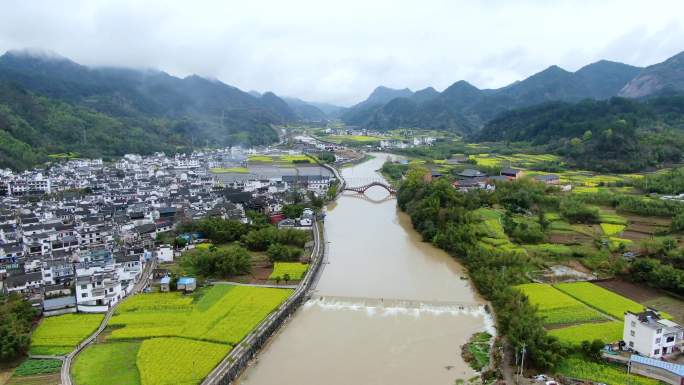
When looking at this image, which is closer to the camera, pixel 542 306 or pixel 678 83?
pixel 542 306

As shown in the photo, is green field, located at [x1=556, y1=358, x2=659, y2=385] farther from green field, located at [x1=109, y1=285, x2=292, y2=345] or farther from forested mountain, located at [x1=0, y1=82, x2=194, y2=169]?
forested mountain, located at [x1=0, y1=82, x2=194, y2=169]

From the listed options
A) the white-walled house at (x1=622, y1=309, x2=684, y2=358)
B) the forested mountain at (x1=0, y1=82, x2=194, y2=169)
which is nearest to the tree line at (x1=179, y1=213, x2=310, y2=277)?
the white-walled house at (x1=622, y1=309, x2=684, y2=358)

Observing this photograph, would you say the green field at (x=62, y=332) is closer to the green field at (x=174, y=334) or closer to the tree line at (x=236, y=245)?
the green field at (x=174, y=334)

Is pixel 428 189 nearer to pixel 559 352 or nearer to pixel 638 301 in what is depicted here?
pixel 638 301

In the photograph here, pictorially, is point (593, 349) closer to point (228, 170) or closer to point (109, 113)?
point (228, 170)

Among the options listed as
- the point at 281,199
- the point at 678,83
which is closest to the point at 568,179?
the point at 281,199

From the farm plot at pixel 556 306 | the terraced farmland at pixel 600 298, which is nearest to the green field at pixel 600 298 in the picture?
the terraced farmland at pixel 600 298
